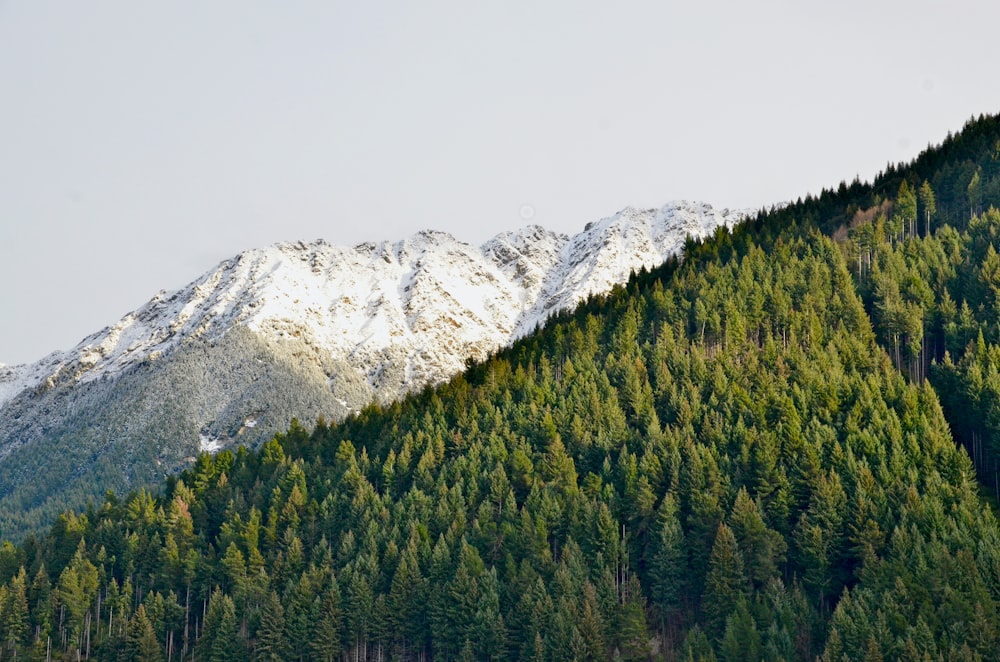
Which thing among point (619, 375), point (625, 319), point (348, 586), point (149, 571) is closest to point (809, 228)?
point (625, 319)

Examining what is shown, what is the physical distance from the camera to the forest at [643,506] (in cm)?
11600

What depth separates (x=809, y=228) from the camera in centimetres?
19350

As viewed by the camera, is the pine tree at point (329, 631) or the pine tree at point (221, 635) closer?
the pine tree at point (329, 631)

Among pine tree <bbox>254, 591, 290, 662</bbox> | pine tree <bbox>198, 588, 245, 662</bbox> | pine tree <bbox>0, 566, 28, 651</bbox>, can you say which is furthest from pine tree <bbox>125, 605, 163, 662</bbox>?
pine tree <bbox>0, 566, 28, 651</bbox>

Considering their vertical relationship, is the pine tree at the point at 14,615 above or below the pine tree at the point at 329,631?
above

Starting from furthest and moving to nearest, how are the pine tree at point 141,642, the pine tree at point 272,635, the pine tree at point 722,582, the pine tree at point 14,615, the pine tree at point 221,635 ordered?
the pine tree at point 14,615 < the pine tree at point 141,642 < the pine tree at point 221,635 < the pine tree at point 272,635 < the pine tree at point 722,582

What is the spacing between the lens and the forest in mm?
116000

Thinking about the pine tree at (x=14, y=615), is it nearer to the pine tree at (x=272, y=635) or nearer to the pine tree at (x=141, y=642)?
the pine tree at (x=141, y=642)

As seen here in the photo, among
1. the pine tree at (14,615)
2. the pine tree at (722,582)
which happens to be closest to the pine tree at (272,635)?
the pine tree at (14,615)

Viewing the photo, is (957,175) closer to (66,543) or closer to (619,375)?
(619,375)

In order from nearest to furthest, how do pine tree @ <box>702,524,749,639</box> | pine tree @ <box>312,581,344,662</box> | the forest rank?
the forest < pine tree @ <box>702,524,749,639</box> < pine tree @ <box>312,581,344,662</box>

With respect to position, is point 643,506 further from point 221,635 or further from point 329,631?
point 221,635

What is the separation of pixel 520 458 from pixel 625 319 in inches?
1663

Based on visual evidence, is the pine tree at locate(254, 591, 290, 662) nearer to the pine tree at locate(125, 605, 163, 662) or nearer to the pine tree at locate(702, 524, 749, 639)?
the pine tree at locate(125, 605, 163, 662)
